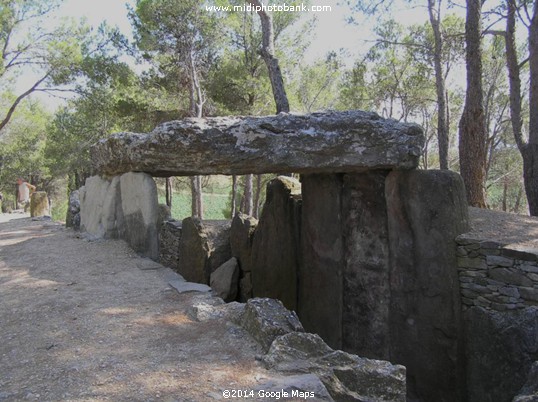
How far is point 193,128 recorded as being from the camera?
5023mm

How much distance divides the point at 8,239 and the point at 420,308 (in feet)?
21.6

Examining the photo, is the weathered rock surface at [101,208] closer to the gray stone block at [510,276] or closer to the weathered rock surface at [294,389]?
the weathered rock surface at [294,389]

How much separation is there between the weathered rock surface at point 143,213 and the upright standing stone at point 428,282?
2948 millimetres

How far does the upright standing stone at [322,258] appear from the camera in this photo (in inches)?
213

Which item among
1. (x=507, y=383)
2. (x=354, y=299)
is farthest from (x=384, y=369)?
(x=354, y=299)

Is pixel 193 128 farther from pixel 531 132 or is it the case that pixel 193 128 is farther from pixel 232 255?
pixel 531 132

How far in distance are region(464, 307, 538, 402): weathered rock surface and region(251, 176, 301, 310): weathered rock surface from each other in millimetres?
2100


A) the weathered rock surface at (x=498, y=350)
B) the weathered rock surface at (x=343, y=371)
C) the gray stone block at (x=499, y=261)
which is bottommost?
the weathered rock surface at (x=498, y=350)

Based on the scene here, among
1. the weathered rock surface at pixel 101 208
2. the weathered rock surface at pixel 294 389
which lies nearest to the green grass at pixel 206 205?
the weathered rock surface at pixel 101 208

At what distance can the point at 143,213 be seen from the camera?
5.74m

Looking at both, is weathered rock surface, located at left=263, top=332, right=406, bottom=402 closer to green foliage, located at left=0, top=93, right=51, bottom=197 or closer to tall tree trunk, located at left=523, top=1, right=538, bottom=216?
tall tree trunk, located at left=523, top=1, right=538, bottom=216

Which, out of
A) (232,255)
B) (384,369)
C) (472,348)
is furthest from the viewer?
(232,255)

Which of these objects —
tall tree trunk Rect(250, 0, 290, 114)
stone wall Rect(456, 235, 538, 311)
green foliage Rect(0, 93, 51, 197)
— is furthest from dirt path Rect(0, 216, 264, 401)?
green foliage Rect(0, 93, 51, 197)

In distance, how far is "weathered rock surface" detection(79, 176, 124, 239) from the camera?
6.40 metres
